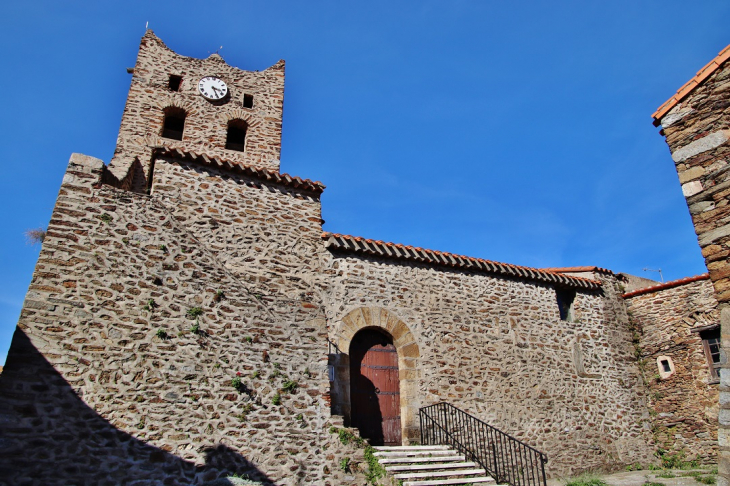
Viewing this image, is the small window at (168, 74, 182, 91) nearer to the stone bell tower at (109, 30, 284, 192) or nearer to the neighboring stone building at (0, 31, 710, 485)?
the stone bell tower at (109, 30, 284, 192)

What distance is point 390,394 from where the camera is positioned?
1099 cm

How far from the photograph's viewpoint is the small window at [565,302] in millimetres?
14398

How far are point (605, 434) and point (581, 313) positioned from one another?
337 cm

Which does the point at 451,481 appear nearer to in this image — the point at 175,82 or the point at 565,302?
the point at 565,302

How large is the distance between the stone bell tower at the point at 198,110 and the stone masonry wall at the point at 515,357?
6.20 meters

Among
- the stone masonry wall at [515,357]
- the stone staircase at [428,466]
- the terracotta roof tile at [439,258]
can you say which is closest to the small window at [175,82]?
the terracotta roof tile at [439,258]

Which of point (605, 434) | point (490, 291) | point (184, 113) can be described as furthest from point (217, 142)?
point (605, 434)

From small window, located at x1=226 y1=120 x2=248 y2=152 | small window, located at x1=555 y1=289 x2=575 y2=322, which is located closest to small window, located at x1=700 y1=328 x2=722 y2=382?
small window, located at x1=555 y1=289 x2=575 y2=322

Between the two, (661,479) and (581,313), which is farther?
(581,313)

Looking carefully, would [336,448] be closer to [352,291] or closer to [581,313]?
[352,291]

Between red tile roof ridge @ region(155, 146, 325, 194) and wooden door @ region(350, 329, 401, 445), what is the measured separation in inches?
141

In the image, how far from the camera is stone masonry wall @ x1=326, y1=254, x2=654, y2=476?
37.1 feet

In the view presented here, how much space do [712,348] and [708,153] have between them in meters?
10.5

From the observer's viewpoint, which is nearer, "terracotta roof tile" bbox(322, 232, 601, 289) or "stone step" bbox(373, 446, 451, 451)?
"stone step" bbox(373, 446, 451, 451)
